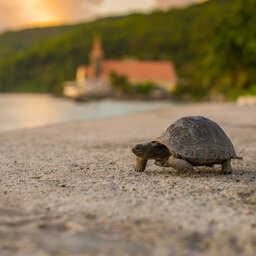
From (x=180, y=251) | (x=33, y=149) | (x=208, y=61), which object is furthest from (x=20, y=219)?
(x=208, y=61)

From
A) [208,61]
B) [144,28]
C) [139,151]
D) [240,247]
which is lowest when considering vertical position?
[240,247]

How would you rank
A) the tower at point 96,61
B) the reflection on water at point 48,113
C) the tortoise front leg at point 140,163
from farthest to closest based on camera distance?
the tower at point 96,61
the reflection on water at point 48,113
the tortoise front leg at point 140,163

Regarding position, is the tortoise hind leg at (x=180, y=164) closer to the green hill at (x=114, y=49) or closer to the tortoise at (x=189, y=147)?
the tortoise at (x=189, y=147)

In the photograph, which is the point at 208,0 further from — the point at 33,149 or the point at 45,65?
the point at 33,149

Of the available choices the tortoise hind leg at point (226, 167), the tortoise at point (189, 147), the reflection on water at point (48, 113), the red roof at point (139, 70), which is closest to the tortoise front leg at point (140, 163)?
the tortoise at point (189, 147)

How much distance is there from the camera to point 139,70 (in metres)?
150

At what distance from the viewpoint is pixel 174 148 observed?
6578 millimetres

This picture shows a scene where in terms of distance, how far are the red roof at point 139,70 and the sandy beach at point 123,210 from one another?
14093 centimetres

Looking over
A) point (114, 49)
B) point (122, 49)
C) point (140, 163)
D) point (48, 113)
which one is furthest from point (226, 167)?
point (122, 49)

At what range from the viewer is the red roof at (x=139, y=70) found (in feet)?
486

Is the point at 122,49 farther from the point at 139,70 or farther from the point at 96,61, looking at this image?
the point at 139,70

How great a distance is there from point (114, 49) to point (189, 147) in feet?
587

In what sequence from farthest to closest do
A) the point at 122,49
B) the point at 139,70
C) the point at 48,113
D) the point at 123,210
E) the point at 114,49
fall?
1. the point at 122,49
2. the point at 114,49
3. the point at 139,70
4. the point at 48,113
5. the point at 123,210

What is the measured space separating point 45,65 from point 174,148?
16724 cm
